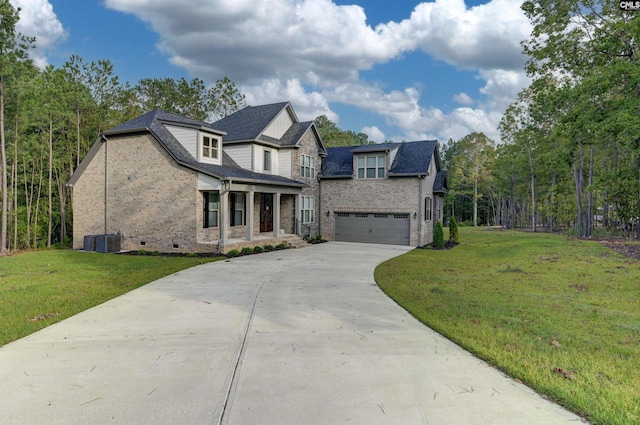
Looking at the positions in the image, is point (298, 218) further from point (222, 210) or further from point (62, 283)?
point (62, 283)

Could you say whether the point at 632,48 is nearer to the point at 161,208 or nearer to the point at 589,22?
the point at 589,22

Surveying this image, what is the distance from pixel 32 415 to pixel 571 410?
4.80 metres

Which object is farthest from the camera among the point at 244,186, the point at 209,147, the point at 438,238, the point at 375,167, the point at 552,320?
the point at 375,167

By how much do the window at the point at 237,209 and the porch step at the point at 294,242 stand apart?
248 centimetres

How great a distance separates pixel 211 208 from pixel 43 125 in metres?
13.2

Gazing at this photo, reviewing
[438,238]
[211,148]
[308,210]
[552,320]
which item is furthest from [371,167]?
[552,320]

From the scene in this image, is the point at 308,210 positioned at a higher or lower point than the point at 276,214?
higher

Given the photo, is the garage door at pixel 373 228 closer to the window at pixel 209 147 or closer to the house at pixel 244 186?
the house at pixel 244 186

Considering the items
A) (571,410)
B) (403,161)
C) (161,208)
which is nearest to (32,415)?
(571,410)

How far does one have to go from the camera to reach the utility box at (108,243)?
644 inches

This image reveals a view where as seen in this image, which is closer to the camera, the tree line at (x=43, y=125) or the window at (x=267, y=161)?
the tree line at (x=43, y=125)

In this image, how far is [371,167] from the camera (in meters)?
22.2

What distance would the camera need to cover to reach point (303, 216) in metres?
22.2

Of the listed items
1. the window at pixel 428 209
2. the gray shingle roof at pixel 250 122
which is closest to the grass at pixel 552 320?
the window at pixel 428 209
